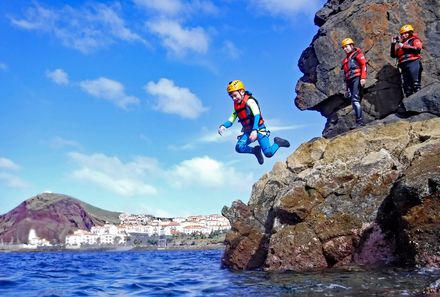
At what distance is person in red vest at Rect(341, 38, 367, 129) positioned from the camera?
14895mm

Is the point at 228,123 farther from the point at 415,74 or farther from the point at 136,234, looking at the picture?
the point at 136,234

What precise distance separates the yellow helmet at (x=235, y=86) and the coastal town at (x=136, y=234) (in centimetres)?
9981

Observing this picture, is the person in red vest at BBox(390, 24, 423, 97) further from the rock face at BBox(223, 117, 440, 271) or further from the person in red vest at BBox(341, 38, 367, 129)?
the rock face at BBox(223, 117, 440, 271)

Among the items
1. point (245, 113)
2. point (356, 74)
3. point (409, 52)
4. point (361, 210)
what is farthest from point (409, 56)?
point (361, 210)

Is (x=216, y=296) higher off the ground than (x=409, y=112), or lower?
lower

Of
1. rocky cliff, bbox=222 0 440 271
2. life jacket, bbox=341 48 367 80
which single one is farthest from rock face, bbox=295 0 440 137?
life jacket, bbox=341 48 367 80

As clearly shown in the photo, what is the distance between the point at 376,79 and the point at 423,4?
3499mm

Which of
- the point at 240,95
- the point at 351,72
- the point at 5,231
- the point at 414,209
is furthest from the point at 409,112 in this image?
the point at 5,231

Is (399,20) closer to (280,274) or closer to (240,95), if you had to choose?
(240,95)

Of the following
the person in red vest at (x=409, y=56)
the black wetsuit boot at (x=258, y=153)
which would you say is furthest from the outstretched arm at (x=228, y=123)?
the person in red vest at (x=409, y=56)

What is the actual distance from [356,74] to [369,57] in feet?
6.92

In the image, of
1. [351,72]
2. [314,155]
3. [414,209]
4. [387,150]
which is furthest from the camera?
[351,72]

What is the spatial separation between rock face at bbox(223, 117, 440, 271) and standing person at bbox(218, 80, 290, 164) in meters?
2.42

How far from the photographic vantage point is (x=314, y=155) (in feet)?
45.7
